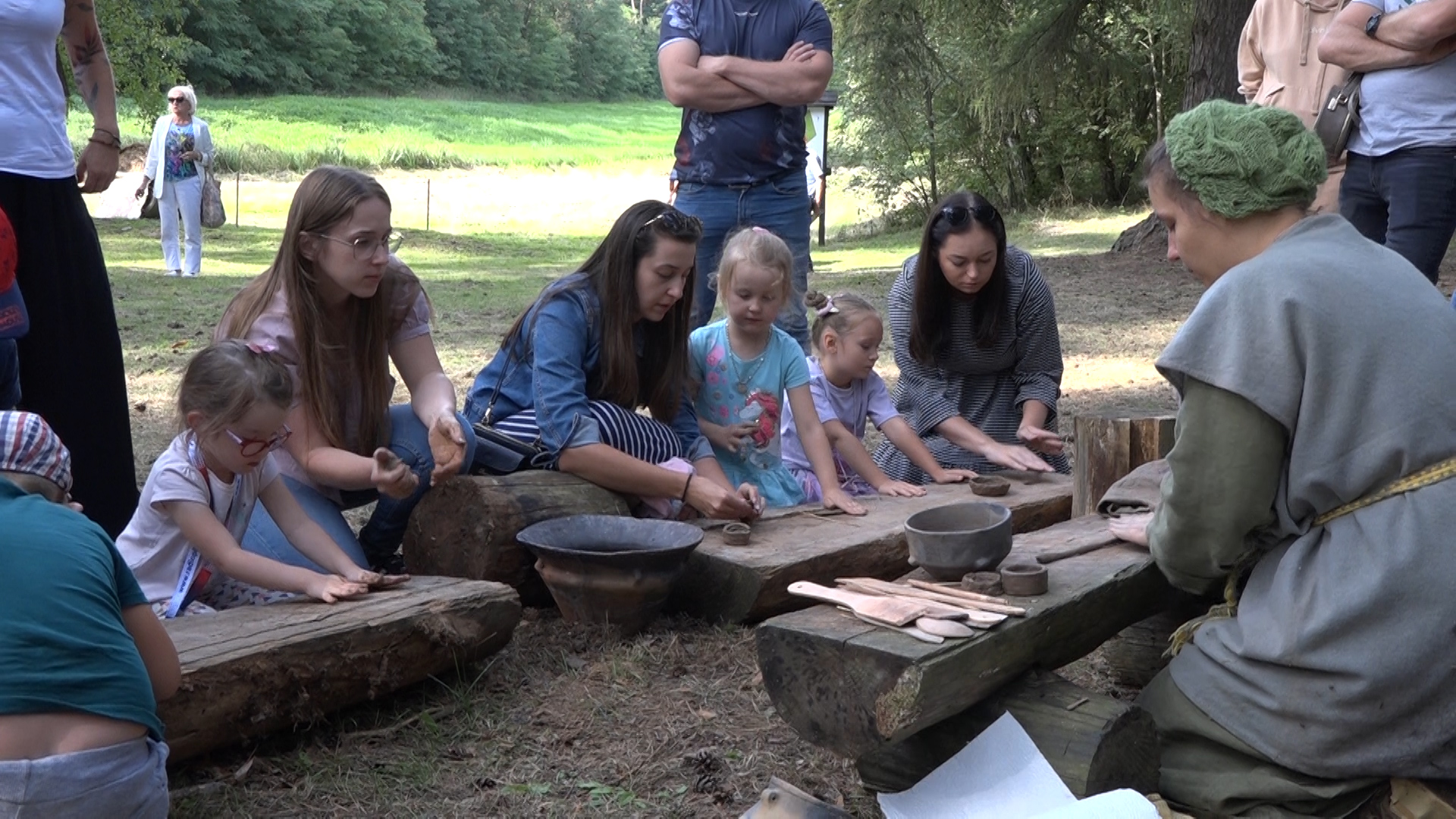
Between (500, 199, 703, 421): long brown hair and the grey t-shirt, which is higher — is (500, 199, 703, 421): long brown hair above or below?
below

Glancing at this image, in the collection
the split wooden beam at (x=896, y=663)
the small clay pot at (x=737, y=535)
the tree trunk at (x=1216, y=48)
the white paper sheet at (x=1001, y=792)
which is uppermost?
the tree trunk at (x=1216, y=48)

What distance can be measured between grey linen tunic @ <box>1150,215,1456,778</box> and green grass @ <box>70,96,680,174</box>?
2288cm

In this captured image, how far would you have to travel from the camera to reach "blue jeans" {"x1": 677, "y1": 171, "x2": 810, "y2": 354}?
16.9 ft

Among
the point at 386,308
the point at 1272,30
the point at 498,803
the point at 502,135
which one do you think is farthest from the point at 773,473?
the point at 502,135

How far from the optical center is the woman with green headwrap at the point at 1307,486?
92.2 inches

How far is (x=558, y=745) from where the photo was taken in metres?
3.15

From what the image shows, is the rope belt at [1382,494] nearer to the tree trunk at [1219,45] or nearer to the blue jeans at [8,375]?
the blue jeans at [8,375]

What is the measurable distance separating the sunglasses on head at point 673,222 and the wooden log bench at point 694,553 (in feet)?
2.63

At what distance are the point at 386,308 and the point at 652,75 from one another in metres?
75.4

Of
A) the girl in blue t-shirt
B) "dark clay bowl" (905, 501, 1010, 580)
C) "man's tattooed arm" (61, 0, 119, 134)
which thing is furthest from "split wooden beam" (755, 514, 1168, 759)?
"man's tattooed arm" (61, 0, 119, 134)

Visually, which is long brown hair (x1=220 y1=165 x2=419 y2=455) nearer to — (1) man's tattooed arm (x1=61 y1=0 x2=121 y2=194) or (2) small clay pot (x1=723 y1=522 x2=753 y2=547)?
(1) man's tattooed arm (x1=61 y1=0 x2=121 y2=194)

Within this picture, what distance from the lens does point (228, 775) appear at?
2955 millimetres

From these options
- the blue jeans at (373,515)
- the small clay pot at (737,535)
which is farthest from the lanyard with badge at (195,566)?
the small clay pot at (737,535)

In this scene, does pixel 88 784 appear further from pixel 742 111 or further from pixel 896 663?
pixel 742 111
